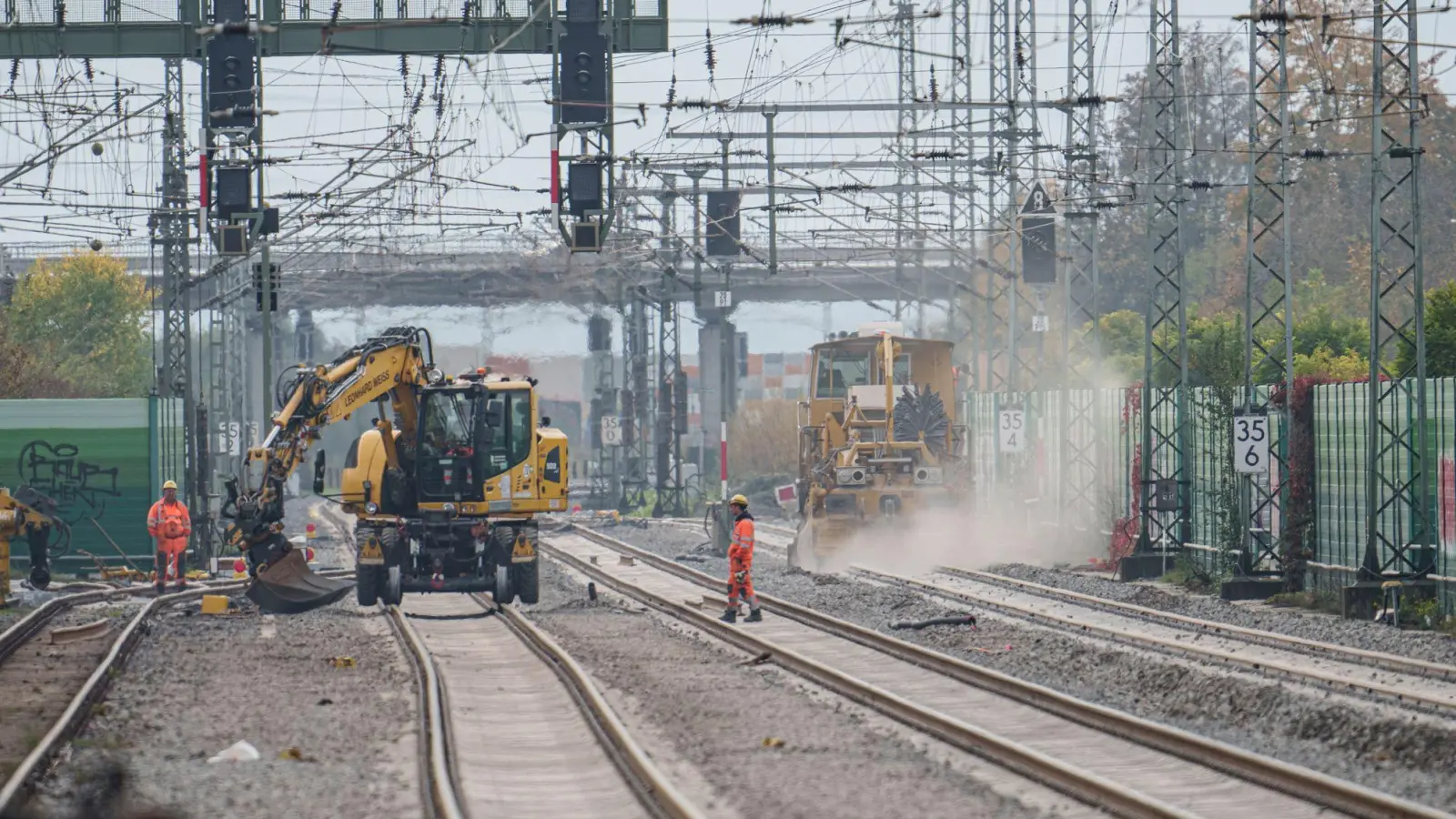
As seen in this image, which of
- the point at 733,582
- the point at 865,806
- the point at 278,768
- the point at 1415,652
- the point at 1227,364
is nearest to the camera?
the point at 865,806

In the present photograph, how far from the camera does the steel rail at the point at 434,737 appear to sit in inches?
452

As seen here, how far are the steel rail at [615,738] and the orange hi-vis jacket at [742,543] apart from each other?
2.67 m

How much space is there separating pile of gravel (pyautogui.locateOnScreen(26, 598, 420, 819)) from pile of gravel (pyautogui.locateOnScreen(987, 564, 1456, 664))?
10413mm

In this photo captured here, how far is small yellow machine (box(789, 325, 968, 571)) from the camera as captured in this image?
3394 cm

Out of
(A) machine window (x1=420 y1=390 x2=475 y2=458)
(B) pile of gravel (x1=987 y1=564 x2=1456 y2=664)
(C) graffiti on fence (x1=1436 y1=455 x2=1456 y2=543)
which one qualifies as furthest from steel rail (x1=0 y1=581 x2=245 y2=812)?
(C) graffiti on fence (x1=1436 y1=455 x2=1456 y2=543)

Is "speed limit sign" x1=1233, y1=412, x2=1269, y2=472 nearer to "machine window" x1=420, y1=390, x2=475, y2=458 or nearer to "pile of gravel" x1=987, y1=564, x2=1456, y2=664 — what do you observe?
"pile of gravel" x1=987, y1=564, x2=1456, y2=664

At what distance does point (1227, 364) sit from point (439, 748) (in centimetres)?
2003

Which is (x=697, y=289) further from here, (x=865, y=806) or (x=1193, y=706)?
(x=865, y=806)

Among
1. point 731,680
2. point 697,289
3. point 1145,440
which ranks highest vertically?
point 697,289

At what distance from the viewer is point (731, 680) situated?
18375mm

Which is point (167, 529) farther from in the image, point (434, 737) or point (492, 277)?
point (492, 277)

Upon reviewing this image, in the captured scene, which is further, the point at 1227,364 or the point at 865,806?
the point at 1227,364

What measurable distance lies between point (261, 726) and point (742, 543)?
937cm

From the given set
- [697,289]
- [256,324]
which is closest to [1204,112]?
[256,324]
